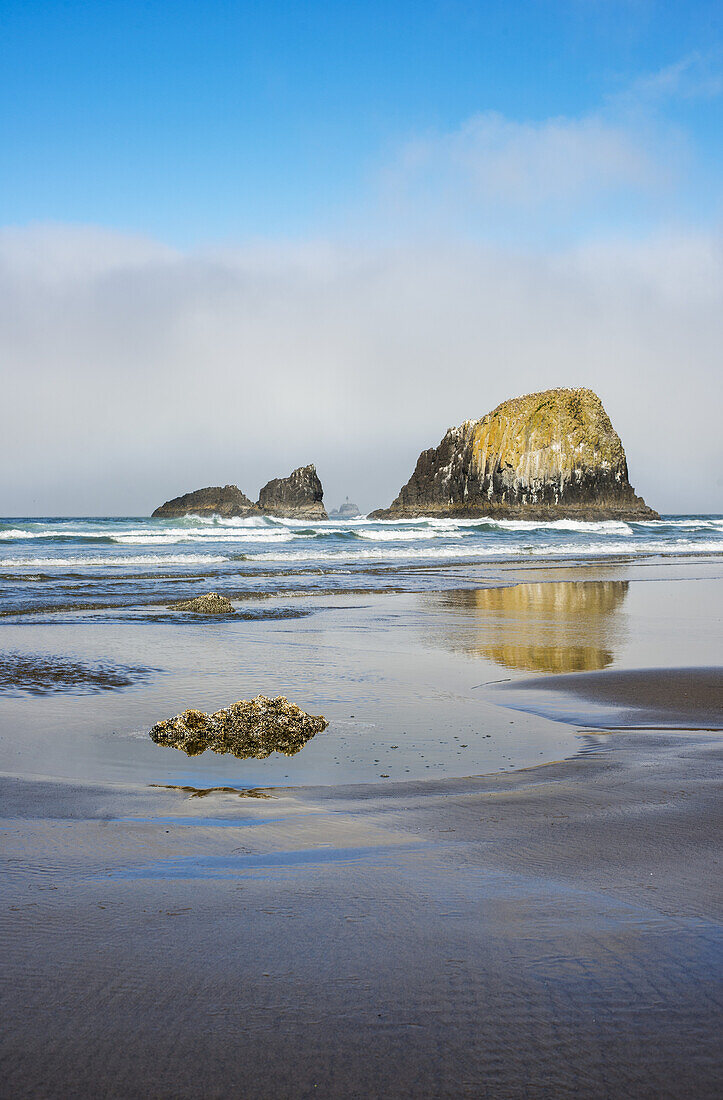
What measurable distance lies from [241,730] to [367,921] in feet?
8.73

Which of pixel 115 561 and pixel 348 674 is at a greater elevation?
pixel 115 561

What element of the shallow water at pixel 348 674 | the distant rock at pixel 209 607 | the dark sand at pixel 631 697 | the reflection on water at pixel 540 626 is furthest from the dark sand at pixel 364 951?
the distant rock at pixel 209 607

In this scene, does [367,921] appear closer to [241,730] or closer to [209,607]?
[241,730]

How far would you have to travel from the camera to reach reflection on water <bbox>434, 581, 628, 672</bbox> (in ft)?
27.7

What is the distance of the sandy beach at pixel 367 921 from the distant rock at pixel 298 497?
8571cm

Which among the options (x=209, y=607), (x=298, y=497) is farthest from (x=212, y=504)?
(x=209, y=607)

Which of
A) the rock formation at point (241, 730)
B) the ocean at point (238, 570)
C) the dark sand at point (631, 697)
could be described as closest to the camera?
the rock formation at point (241, 730)

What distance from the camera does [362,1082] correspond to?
1.56 m

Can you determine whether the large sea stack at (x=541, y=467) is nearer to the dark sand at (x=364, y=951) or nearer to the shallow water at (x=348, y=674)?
the shallow water at (x=348, y=674)

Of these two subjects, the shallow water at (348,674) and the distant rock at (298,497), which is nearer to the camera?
the shallow water at (348,674)

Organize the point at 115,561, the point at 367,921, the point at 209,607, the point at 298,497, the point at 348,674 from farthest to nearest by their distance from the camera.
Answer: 1. the point at 298,497
2. the point at 115,561
3. the point at 209,607
4. the point at 348,674
5. the point at 367,921

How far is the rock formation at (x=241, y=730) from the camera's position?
470 centimetres

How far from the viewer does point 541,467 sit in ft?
268

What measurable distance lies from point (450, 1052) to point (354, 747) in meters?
3.04
